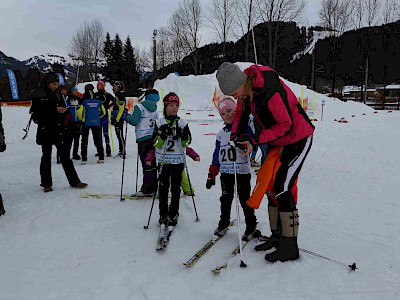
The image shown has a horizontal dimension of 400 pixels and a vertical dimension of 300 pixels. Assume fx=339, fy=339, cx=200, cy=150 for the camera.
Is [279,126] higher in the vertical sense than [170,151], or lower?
higher

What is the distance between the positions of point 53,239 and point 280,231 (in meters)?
2.74

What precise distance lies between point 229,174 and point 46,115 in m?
3.78

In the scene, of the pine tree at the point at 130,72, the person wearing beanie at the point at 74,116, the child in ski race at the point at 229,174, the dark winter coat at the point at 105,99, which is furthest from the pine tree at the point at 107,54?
the child in ski race at the point at 229,174

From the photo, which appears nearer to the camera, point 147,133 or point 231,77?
point 231,77

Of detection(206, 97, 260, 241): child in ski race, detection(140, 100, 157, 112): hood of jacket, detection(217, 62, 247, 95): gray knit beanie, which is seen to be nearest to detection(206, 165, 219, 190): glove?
detection(206, 97, 260, 241): child in ski race

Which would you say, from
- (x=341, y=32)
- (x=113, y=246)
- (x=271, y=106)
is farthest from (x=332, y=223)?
(x=341, y=32)

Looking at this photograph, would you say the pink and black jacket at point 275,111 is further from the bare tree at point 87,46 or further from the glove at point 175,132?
the bare tree at point 87,46

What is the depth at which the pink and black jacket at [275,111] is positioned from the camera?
10.0 feet

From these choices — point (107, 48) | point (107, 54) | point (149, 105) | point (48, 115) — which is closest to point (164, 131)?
point (149, 105)

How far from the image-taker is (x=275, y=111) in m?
3.04

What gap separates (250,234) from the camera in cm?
397

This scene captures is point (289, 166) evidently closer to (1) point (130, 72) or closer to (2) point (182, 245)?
(2) point (182, 245)

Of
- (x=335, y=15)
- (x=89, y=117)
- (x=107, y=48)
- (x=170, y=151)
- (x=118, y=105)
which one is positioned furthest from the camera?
(x=107, y=48)

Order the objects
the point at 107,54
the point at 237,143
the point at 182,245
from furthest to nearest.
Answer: the point at 107,54
the point at 182,245
the point at 237,143
